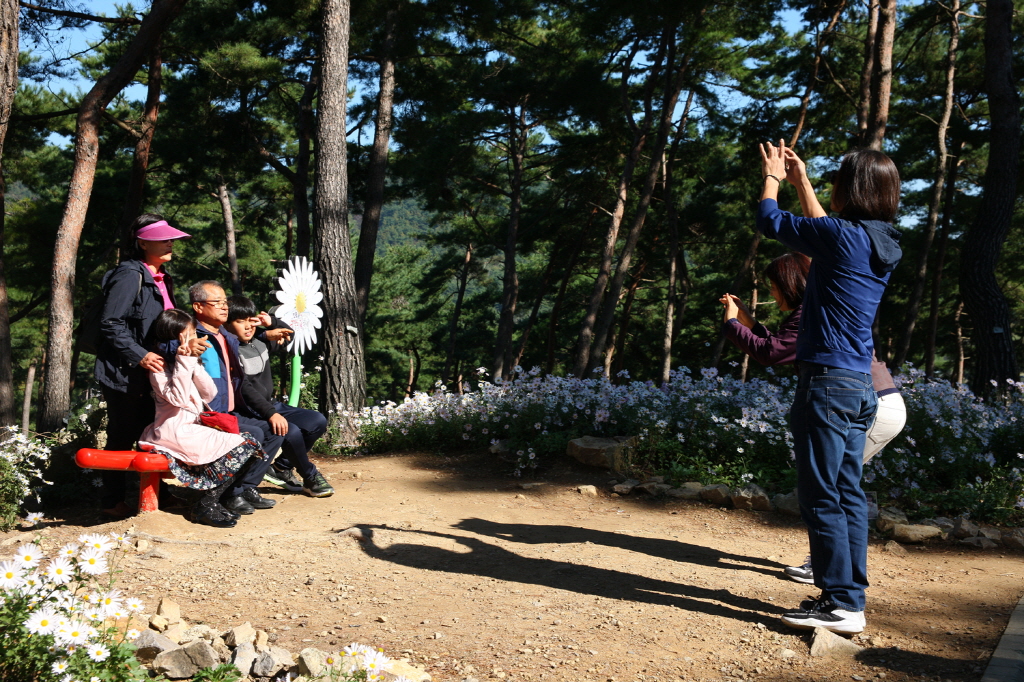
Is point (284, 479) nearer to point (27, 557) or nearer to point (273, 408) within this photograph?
point (273, 408)

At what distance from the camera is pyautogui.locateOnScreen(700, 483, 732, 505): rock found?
5352 millimetres

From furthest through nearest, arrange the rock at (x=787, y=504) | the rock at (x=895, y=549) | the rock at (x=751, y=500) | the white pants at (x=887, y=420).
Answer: the rock at (x=751, y=500) < the rock at (x=787, y=504) < the rock at (x=895, y=549) < the white pants at (x=887, y=420)

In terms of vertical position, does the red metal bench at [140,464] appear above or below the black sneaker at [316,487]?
above

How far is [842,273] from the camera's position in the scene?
2.85 metres

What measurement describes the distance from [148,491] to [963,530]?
16.7ft

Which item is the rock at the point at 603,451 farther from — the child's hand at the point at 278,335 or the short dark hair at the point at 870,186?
the short dark hair at the point at 870,186

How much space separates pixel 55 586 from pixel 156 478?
2365 millimetres

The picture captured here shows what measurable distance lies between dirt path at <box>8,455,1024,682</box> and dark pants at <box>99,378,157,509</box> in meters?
0.21

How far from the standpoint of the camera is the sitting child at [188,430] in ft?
13.7

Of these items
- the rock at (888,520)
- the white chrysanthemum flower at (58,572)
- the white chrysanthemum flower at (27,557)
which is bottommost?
the rock at (888,520)

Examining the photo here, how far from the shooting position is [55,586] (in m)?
2.10

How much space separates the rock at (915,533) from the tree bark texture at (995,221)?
14.6ft

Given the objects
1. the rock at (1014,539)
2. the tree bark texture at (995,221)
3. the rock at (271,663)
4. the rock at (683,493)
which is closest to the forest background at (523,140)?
the tree bark texture at (995,221)

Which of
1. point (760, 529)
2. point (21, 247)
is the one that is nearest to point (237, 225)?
point (21, 247)
